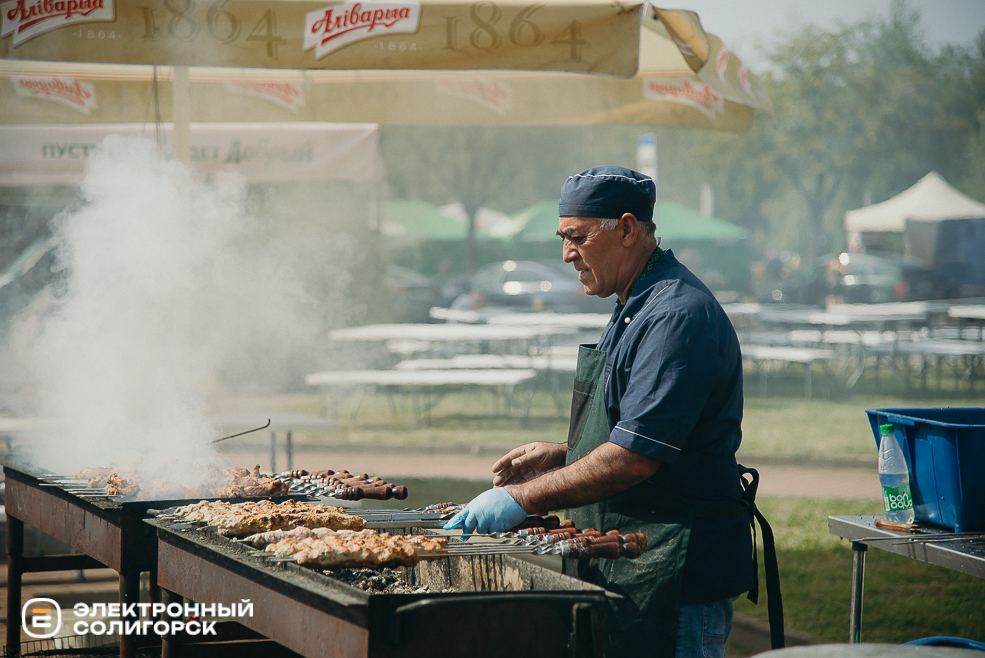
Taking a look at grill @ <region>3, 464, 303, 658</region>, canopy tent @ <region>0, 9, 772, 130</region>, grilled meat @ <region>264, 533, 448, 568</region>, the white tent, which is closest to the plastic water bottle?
grilled meat @ <region>264, 533, 448, 568</region>

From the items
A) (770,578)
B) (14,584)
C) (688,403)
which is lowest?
(14,584)

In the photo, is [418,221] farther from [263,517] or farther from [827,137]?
[263,517]

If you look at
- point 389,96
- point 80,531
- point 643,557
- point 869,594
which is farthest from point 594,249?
point 389,96

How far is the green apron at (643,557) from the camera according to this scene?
2.32m

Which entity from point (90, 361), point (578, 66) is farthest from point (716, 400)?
point (90, 361)

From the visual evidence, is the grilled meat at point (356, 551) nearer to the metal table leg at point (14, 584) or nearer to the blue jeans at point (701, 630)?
the blue jeans at point (701, 630)

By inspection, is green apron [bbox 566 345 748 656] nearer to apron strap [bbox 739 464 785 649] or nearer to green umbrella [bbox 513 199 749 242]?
apron strap [bbox 739 464 785 649]

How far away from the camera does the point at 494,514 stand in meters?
2.50

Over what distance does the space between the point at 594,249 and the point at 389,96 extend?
3.84m

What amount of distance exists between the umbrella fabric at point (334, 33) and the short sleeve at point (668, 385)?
76.5 inches

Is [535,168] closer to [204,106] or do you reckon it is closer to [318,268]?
[318,268]

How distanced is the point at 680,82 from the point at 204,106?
3.11 metres

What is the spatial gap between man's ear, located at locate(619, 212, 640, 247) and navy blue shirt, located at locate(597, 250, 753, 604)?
11 centimetres

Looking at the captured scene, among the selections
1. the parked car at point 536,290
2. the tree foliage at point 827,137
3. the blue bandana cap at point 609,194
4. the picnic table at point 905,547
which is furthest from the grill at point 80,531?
the tree foliage at point 827,137
